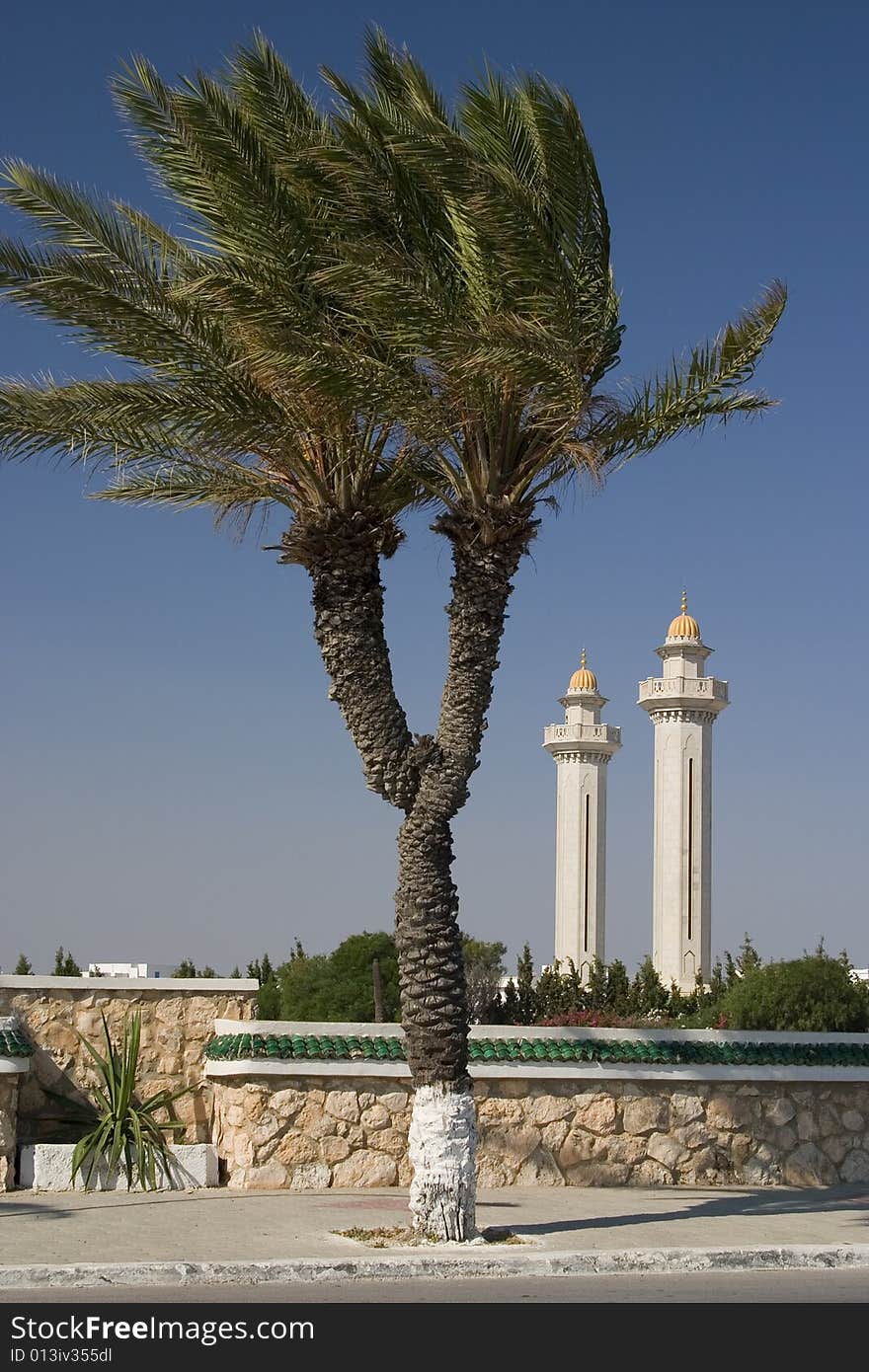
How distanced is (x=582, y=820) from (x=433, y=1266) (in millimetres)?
44933

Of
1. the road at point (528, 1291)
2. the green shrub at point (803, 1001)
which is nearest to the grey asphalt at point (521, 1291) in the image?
the road at point (528, 1291)

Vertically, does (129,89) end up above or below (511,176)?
above

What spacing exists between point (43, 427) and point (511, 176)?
4036 millimetres

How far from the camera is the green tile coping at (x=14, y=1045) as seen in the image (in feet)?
42.5

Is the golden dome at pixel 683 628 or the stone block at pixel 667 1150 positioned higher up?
the golden dome at pixel 683 628

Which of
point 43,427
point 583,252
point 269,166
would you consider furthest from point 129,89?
point 583,252

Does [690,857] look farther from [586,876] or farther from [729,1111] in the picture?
[729,1111]

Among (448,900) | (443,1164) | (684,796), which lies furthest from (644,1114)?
(684,796)

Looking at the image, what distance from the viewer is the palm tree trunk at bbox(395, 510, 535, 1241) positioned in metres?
10.9

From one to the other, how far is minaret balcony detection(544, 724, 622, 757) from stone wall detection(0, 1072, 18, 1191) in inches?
1656

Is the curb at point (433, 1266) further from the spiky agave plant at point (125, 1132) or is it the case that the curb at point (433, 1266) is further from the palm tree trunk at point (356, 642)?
the spiky agave plant at point (125, 1132)

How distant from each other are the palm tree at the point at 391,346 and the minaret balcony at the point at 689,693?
3578cm
